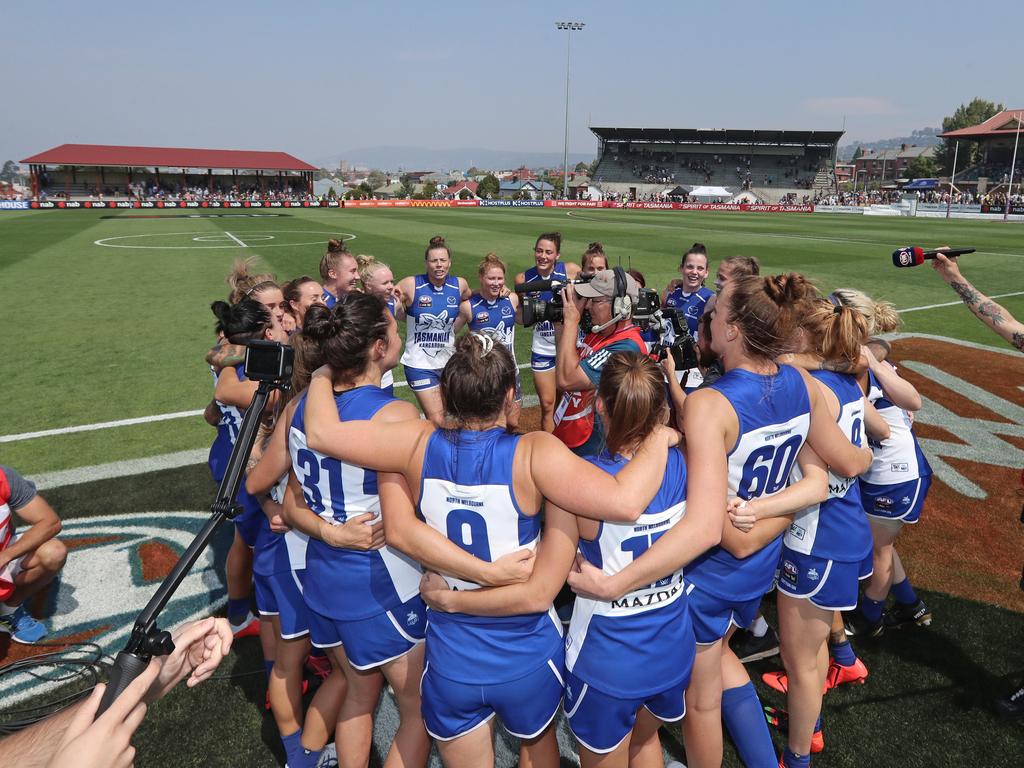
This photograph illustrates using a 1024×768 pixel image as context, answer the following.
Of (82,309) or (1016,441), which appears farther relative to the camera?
(82,309)

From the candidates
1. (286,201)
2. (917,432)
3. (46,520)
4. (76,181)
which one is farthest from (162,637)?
(76,181)

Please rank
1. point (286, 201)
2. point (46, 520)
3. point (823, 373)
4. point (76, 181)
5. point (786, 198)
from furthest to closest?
point (786, 198) < point (76, 181) < point (286, 201) < point (46, 520) < point (823, 373)

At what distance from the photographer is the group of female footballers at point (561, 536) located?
2264mm

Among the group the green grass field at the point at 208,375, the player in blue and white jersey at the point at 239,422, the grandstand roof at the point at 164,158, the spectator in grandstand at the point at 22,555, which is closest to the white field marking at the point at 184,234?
the green grass field at the point at 208,375

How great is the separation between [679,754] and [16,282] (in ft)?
62.7

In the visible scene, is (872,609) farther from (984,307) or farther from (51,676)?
(51,676)

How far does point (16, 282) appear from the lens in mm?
16109

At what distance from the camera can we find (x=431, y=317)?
7012 millimetres

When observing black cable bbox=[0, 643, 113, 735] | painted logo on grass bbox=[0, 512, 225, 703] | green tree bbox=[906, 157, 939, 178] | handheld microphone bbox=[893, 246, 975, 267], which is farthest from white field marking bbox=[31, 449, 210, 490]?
green tree bbox=[906, 157, 939, 178]

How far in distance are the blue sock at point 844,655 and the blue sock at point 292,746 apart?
9.71 ft

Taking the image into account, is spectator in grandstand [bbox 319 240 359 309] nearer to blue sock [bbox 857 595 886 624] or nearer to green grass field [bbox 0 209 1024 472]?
green grass field [bbox 0 209 1024 472]

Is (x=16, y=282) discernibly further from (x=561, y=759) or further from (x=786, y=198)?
(x=786, y=198)

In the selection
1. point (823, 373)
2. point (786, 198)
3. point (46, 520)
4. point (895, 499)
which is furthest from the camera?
point (786, 198)

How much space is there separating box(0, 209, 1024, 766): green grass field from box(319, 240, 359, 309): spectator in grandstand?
7.07ft
